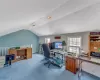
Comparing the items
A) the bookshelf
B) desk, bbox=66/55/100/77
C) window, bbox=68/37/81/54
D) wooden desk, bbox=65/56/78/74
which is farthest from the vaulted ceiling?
wooden desk, bbox=65/56/78/74

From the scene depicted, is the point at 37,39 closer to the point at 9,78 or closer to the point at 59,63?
the point at 59,63

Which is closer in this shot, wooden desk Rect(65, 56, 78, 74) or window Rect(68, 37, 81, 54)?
wooden desk Rect(65, 56, 78, 74)

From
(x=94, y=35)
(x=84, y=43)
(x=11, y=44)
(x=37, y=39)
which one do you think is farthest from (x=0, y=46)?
(x=94, y=35)

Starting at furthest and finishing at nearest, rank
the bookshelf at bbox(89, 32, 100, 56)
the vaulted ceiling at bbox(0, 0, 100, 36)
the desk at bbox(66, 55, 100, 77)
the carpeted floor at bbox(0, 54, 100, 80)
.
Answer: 1. the bookshelf at bbox(89, 32, 100, 56)
2. the desk at bbox(66, 55, 100, 77)
3. the carpeted floor at bbox(0, 54, 100, 80)
4. the vaulted ceiling at bbox(0, 0, 100, 36)

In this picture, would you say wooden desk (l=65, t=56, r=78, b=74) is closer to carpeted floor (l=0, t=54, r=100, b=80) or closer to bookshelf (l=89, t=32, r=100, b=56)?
carpeted floor (l=0, t=54, r=100, b=80)

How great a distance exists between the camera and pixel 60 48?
4.91 metres

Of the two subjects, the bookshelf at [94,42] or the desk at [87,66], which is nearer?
the desk at [87,66]

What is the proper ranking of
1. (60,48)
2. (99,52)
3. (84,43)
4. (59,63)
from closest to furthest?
(99,52), (84,43), (59,63), (60,48)

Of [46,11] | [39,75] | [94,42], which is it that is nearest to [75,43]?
[94,42]

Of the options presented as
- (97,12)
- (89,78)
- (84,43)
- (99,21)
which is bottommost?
(89,78)

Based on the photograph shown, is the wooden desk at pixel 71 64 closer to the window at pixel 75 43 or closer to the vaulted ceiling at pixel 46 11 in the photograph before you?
the window at pixel 75 43

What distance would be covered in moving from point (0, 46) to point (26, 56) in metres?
1.77

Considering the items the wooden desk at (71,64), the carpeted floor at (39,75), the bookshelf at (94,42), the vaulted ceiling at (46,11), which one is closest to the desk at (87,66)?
the wooden desk at (71,64)

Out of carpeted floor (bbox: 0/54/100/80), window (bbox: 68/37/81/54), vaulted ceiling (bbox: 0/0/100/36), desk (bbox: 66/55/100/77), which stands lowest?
carpeted floor (bbox: 0/54/100/80)
